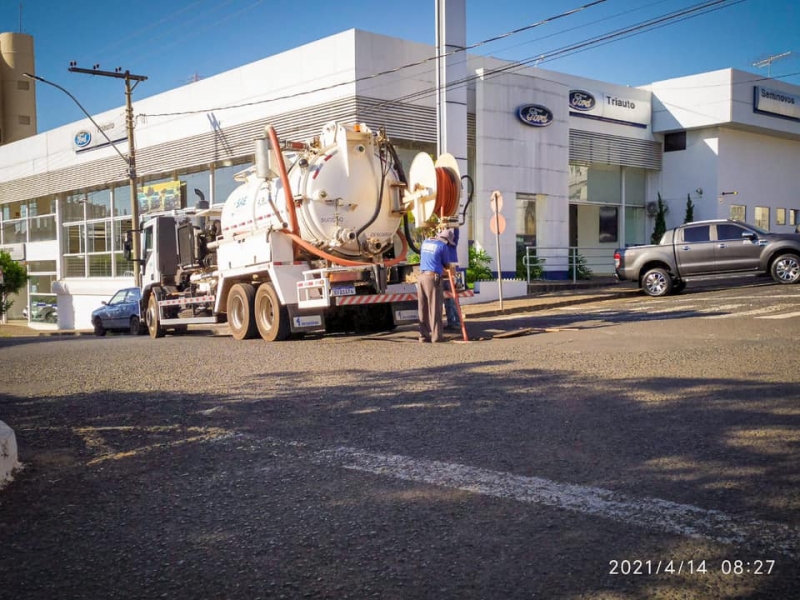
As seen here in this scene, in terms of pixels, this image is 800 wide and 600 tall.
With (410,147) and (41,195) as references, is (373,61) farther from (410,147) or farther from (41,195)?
(41,195)

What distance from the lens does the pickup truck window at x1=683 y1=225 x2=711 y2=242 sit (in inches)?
774

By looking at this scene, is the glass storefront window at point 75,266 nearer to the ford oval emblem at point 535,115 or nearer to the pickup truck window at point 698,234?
the ford oval emblem at point 535,115

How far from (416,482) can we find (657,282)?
56.2 ft

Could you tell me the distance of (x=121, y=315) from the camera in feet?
79.1

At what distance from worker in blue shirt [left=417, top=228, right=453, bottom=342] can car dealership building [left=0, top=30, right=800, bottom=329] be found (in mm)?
7718

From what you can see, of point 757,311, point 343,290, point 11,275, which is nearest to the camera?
point 343,290

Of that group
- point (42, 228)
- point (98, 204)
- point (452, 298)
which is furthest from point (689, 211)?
point (42, 228)

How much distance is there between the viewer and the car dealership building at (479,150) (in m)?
23.4

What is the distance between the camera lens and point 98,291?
3612 cm

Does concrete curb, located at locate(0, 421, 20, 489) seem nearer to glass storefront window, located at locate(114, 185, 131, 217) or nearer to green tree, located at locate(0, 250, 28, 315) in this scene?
glass storefront window, located at locate(114, 185, 131, 217)

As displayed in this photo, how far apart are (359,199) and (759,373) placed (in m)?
7.10

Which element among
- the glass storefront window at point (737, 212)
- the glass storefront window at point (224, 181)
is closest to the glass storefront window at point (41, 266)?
the glass storefront window at point (224, 181)

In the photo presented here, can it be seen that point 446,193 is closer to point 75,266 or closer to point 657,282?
point 657,282

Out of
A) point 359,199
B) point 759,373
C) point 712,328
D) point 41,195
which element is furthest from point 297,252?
point 41,195
